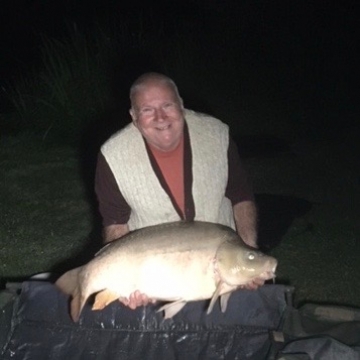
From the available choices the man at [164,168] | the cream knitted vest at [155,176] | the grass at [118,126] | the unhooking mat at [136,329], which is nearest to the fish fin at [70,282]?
the unhooking mat at [136,329]

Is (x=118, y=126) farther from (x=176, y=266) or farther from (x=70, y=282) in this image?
(x=176, y=266)

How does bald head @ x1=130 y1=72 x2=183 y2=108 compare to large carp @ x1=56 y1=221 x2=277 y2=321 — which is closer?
large carp @ x1=56 y1=221 x2=277 y2=321

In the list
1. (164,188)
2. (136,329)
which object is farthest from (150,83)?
(136,329)

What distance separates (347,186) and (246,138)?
237 centimetres

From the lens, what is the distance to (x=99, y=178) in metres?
3.50

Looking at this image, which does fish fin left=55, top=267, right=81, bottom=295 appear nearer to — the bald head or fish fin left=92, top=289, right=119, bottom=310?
fish fin left=92, top=289, right=119, bottom=310

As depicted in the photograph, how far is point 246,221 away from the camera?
11.5ft

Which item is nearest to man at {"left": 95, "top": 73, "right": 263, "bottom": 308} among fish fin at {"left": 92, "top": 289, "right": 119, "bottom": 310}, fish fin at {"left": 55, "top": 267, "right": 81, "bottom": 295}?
fish fin at {"left": 55, "top": 267, "right": 81, "bottom": 295}

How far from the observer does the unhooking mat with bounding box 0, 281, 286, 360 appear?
9.55 ft

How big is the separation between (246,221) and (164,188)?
544 millimetres

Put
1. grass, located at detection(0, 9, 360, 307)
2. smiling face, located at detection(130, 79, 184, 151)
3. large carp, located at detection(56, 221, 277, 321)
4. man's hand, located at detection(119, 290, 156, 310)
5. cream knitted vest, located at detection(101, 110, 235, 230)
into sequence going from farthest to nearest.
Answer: grass, located at detection(0, 9, 360, 307), cream knitted vest, located at detection(101, 110, 235, 230), smiling face, located at detection(130, 79, 184, 151), man's hand, located at detection(119, 290, 156, 310), large carp, located at detection(56, 221, 277, 321)

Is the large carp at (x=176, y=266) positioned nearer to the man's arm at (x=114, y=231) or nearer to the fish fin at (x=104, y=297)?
the fish fin at (x=104, y=297)

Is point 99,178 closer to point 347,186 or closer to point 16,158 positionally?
point 347,186

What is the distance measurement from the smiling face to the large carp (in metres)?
0.83
